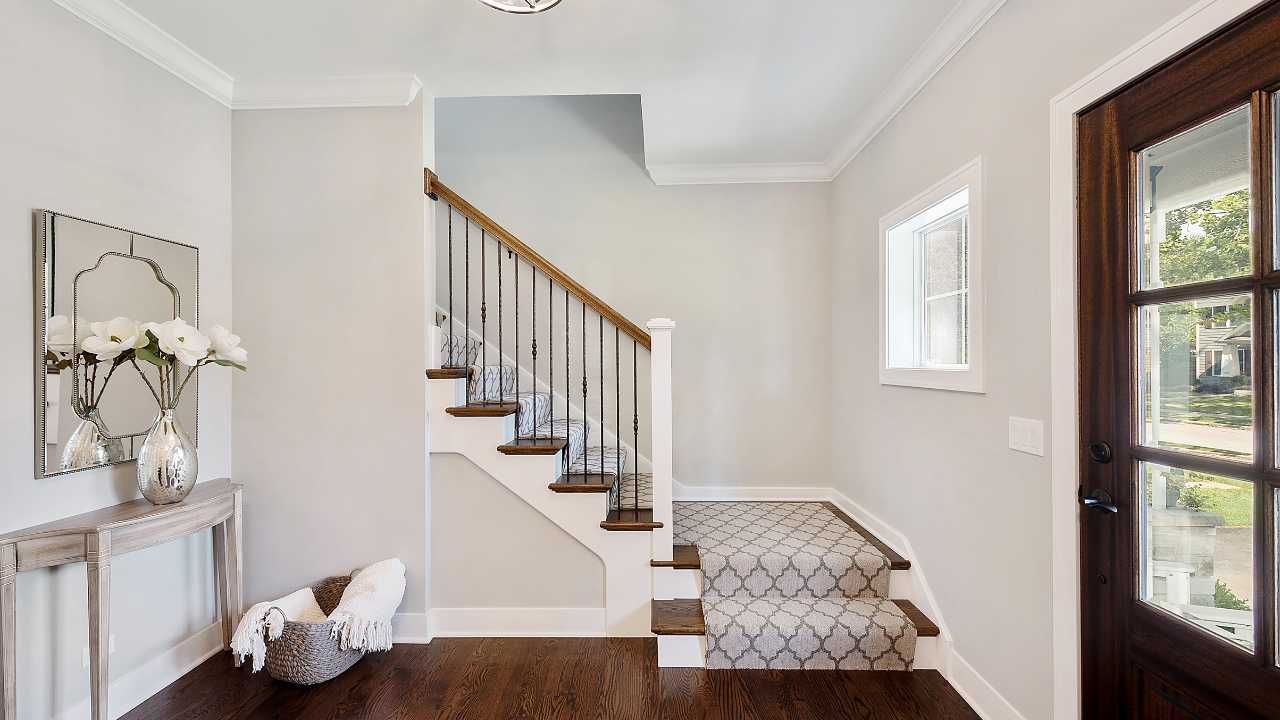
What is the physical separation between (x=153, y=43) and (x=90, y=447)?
1.64m

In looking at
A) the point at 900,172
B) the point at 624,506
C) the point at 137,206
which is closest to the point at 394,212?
the point at 137,206

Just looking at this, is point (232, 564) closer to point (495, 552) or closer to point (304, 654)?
point (304, 654)

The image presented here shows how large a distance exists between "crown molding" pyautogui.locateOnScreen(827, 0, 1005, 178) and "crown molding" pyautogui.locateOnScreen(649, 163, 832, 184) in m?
0.39

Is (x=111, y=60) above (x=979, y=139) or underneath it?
above

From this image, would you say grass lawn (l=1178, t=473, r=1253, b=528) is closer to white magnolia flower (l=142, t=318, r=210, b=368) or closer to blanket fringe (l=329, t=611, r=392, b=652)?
blanket fringe (l=329, t=611, r=392, b=652)

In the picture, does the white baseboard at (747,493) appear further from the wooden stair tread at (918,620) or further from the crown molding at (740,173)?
the crown molding at (740,173)

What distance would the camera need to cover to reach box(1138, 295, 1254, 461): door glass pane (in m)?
1.16

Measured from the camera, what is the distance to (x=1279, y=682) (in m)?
1.09

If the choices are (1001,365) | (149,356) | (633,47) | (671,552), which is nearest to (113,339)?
(149,356)

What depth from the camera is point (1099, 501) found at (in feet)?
4.90

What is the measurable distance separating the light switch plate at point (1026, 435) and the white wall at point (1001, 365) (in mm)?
34

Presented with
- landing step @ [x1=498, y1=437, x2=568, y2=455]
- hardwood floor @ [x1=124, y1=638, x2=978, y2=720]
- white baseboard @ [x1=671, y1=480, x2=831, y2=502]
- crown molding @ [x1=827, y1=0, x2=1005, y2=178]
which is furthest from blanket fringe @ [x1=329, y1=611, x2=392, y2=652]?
crown molding @ [x1=827, y1=0, x2=1005, y2=178]

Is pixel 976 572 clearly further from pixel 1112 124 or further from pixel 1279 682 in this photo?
pixel 1112 124

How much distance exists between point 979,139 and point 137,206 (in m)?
3.35
